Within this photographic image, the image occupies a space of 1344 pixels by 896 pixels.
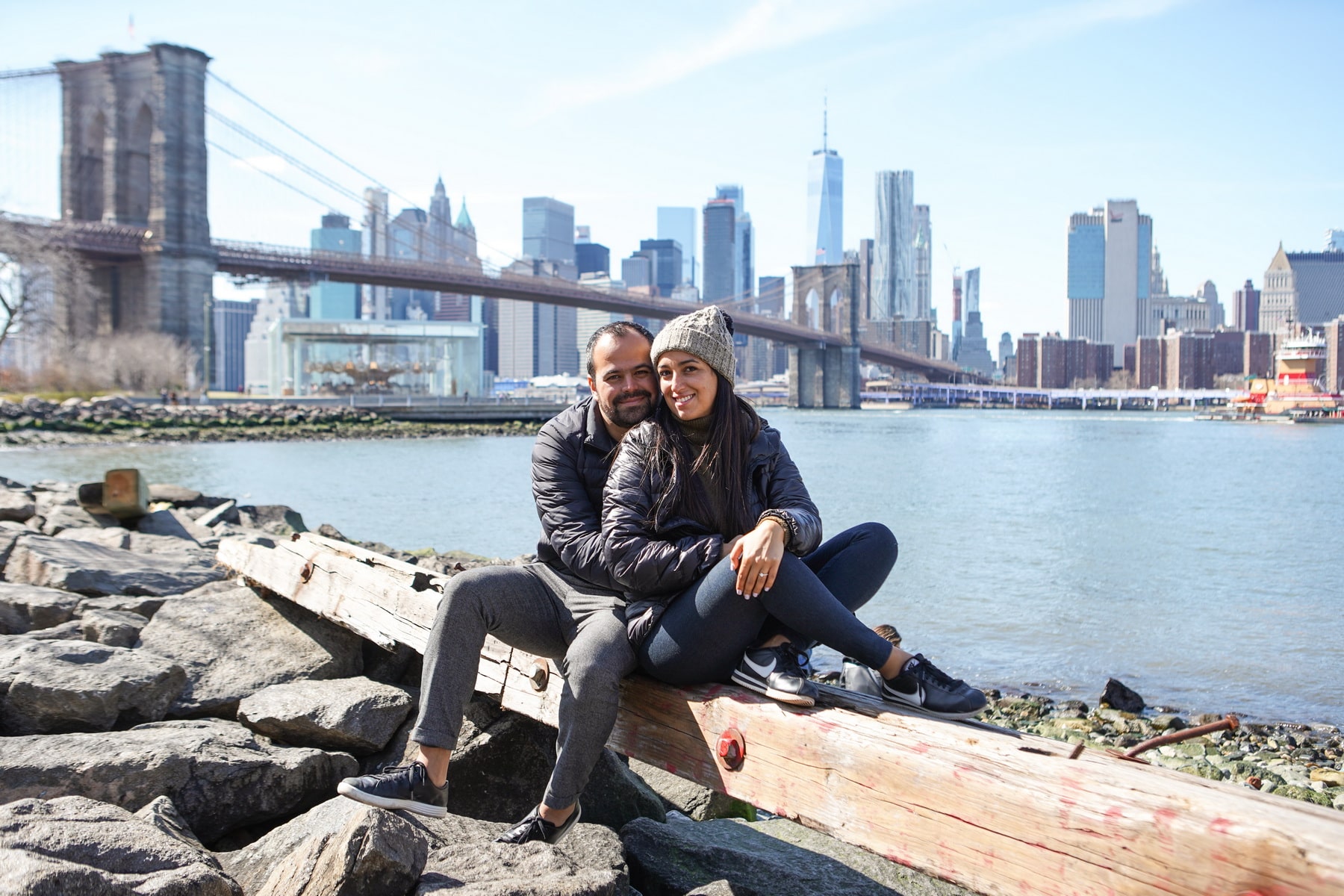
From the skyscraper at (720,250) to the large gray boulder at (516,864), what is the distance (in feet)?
471

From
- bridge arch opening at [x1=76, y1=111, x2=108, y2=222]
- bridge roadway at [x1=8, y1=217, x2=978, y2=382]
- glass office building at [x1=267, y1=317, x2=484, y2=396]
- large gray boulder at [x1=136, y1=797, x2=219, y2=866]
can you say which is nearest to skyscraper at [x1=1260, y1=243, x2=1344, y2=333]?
glass office building at [x1=267, y1=317, x2=484, y2=396]

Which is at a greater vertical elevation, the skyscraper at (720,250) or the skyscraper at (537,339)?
the skyscraper at (720,250)

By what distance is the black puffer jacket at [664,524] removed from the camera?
6.60 feet

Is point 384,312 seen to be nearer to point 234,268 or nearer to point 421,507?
point 234,268

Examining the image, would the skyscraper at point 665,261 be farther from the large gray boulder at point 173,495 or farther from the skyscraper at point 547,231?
the large gray boulder at point 173,495

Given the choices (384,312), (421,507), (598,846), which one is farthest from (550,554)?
(384,312)

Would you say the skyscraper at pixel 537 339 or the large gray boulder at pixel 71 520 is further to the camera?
the skyscraper at pixel 537 339

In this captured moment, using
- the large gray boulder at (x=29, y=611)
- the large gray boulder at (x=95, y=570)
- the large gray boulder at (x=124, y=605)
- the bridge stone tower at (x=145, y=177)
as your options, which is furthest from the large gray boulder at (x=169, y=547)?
the bridge stone tower at (x=145, y=177)

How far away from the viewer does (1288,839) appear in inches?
49.5

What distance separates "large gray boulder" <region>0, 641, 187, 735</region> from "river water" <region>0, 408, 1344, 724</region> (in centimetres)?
351

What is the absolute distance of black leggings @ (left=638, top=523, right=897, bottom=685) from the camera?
1.93m

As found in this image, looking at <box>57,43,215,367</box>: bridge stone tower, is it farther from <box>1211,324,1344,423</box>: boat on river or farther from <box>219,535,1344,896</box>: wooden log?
<box>1211,324,1344,423</box>: boat on river

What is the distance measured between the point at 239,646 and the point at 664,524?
1.62m

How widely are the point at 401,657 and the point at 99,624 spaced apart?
86 centimetres
